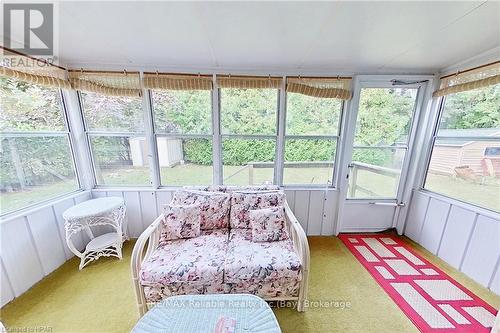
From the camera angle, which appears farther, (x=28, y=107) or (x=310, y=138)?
(x=310, y=138)

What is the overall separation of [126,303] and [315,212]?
7.72 feet

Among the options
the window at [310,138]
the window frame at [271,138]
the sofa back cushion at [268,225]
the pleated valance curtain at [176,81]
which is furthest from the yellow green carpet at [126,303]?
the pleated valance curtain at [176,81]

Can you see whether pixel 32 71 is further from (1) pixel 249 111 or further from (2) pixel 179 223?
(1) pixel 249 111

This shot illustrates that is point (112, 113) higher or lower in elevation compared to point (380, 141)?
higher

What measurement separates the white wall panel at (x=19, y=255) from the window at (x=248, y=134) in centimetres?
205

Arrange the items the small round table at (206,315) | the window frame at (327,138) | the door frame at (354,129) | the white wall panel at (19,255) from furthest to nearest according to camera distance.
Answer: the window frame at (327,138) → the door frame at (354,129) → the white wall panel at (19,255) → the small round table at (206,315)

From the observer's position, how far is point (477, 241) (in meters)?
1.96

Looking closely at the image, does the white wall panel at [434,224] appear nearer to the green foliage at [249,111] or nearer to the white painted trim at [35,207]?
the green foliage at [249,111]

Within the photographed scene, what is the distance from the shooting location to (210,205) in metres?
2.15

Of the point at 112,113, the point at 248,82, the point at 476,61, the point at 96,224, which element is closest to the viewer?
the point at 476,61

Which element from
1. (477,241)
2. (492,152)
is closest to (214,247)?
(477,241)

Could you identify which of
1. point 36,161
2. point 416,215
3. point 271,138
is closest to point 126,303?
point 36,161

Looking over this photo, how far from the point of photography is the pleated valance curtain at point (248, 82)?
2375 millimetres

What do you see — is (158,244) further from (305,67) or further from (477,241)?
(477,241)
